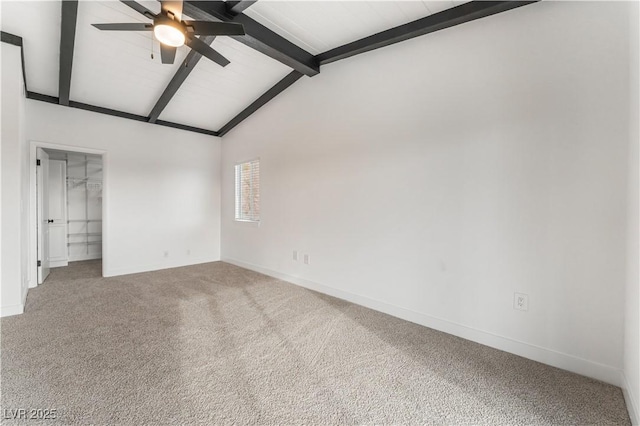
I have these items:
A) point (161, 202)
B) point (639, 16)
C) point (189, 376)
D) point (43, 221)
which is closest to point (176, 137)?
point (161, 202)

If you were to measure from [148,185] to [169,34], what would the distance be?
3.61 metres

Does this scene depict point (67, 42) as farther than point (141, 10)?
Yes

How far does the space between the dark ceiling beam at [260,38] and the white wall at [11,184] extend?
6.59ft

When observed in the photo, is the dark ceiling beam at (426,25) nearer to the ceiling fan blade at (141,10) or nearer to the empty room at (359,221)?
the empty room at (359,221)

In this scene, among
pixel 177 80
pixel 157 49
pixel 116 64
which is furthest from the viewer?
Result: pixel 177 80

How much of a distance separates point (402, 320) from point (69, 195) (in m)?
7.31

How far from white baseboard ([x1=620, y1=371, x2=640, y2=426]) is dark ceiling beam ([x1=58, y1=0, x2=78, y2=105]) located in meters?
4.89

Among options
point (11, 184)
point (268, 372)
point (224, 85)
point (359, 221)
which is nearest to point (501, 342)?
point (359, 221)

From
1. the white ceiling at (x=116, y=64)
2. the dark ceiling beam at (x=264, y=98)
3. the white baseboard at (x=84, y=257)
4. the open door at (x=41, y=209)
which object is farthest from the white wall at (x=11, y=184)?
the white baseboard at (x=84, y=257)

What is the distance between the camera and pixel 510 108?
87.4 inches

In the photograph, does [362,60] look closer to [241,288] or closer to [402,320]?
[402,320]

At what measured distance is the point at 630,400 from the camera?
63.3 inches

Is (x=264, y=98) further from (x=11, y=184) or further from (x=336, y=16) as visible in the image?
(x=11, y=184)

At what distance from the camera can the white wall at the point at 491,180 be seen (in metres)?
1.88
